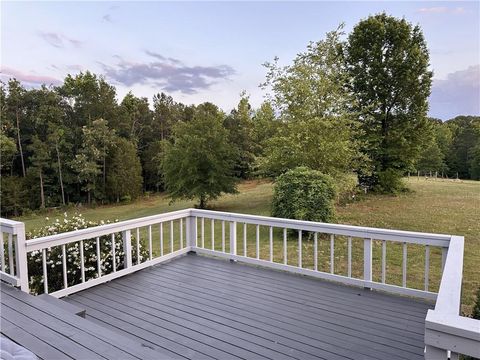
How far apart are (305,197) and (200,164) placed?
726 cm

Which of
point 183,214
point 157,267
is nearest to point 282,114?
point 183,214

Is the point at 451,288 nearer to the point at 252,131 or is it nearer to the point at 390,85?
the point at 252,131

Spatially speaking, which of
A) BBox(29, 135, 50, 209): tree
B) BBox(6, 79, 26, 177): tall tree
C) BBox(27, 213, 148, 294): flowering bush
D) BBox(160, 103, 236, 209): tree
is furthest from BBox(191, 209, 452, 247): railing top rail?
BBox(6, 79, 26, 177): tall tree

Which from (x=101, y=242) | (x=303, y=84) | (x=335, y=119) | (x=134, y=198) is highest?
(x=303, y=84)

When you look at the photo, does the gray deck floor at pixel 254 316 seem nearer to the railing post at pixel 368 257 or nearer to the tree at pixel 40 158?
the railing post at pixel 368 257

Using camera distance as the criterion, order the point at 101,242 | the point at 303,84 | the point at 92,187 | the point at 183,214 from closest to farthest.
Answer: the point at 101,242 → the point at 183,214 → the point at 303,84 → the point at 92,187

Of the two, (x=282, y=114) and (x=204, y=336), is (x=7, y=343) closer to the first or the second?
(x=204, y=336)

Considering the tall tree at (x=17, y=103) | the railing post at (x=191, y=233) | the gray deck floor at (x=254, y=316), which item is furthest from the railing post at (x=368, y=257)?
the tall tree at (x=17, y=103)

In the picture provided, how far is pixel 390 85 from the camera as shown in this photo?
1453cm

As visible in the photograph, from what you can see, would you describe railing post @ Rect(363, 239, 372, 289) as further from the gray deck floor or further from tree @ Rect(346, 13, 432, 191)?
tree @ Rect(346, 13, 432, 191)

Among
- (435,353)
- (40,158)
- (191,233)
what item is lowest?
(191,233)

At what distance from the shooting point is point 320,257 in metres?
6.30

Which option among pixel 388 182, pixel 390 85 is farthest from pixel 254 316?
pixel 390 85

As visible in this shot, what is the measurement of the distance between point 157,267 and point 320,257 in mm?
3322
